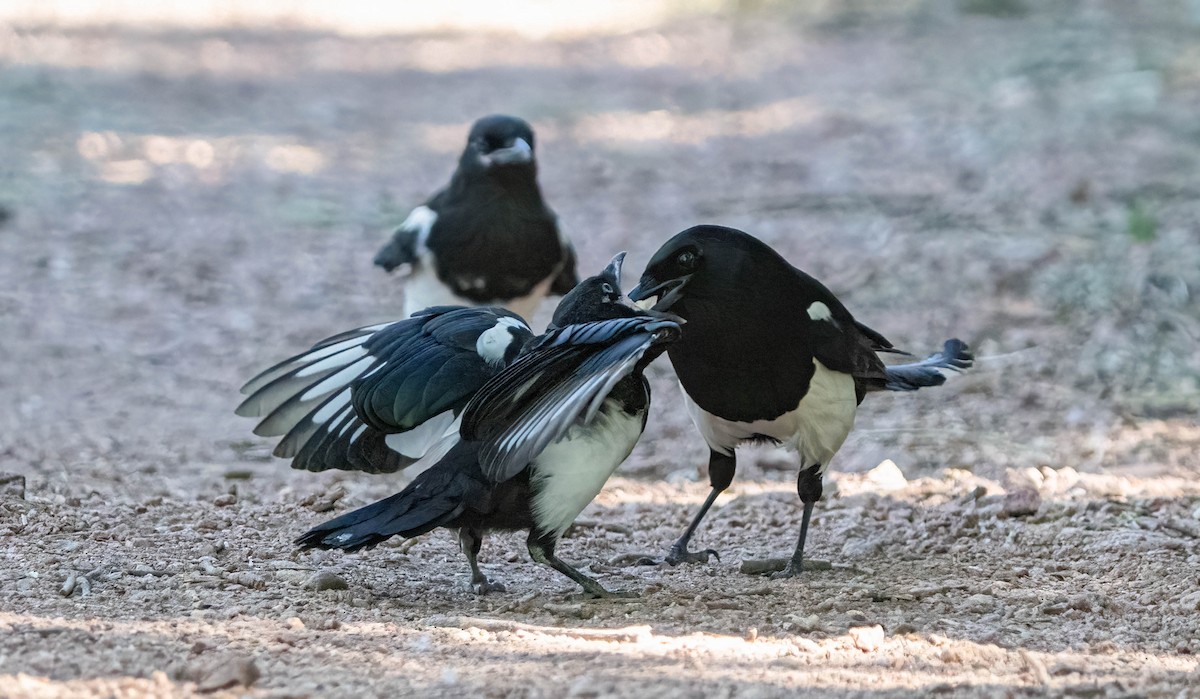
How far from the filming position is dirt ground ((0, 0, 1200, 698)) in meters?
3.55

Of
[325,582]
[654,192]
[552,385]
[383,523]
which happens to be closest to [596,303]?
[552,385]

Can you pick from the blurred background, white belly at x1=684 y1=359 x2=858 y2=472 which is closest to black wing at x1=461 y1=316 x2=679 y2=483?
white belly at x1=684 y1=359 x2=858 y2=472

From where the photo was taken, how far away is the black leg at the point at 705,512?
4.86 meters

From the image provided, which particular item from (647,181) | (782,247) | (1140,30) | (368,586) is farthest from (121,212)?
(1140,30)

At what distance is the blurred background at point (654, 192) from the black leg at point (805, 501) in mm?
1398

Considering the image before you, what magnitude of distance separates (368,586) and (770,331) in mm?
1471

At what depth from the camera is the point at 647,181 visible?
38.6ft

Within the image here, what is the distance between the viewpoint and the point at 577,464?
159 inches

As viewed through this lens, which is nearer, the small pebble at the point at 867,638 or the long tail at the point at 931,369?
the small pebble at the point at 867,638

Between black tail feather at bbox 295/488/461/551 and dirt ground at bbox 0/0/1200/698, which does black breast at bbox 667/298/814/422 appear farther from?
black tail feather at bbox 295/488/461/551

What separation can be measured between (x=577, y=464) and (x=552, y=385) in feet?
0.98

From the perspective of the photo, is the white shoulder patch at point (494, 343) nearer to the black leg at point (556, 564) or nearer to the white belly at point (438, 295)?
the black leg at point (556, 564)

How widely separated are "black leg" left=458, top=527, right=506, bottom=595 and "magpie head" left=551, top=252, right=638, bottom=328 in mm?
689

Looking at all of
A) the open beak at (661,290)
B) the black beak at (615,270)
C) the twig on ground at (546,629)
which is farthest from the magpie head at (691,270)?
the twig on ground at (546,629)
